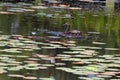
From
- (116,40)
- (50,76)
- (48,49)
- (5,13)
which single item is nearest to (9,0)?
(5,13)

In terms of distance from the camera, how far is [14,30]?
7.17 metres

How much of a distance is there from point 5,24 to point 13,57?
Answer: 2.99 metres

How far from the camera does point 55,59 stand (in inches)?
199

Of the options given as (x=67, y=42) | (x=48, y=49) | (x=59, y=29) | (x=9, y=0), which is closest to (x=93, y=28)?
(x=59, y=29)

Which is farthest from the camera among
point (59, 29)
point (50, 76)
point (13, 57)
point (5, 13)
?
point (5, 13)

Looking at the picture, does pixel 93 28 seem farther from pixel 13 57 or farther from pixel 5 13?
pixel 13 57

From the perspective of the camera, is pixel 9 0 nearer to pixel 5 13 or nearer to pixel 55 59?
pixel 5 13

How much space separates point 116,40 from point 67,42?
43.6 inches

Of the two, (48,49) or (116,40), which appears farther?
(116,40)

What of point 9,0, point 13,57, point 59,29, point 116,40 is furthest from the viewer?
point 9,0

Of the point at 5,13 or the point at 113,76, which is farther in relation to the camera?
the point at 5,13

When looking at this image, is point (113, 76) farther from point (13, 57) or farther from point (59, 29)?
point (59, 29)

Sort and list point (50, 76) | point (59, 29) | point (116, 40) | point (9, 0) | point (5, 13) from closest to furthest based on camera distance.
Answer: point (50, 76), point (116, 40), point (59, 29), point (5, 13), point (9, 0)

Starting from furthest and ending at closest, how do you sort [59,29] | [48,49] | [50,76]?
[59,29]
[48,49]
[50,76]
